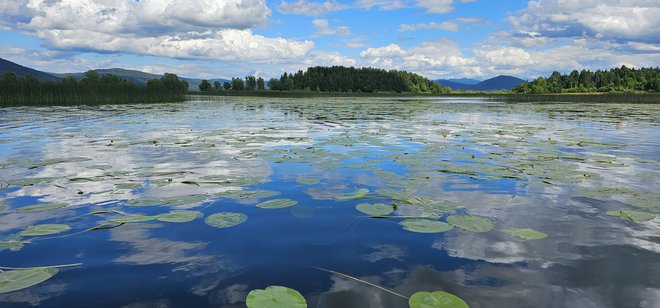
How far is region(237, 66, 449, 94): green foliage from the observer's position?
167 meters

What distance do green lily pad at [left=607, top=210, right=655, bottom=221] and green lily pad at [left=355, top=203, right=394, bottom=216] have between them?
104 inches

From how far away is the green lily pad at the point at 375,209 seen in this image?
4672 millimetres

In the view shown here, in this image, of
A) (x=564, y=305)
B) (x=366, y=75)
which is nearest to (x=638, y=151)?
(x=564, y=305)

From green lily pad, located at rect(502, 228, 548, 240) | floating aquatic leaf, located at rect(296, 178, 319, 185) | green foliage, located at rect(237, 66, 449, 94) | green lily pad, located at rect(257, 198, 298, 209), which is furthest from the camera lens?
green foliage, located at rect(237, 66, 449, 94)

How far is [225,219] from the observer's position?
14.2 ft

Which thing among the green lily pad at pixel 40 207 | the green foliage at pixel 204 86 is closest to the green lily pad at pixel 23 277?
the green lily pad at pixel 40 207

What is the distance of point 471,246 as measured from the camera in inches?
147

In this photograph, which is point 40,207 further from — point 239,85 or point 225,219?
point 239,85

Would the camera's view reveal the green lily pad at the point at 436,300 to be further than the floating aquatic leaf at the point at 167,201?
No

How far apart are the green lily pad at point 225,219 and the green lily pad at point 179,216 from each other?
202 mm

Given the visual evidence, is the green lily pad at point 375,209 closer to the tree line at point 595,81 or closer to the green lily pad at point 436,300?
the green lily pad at point 436,300

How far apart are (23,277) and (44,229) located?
49.3 inches

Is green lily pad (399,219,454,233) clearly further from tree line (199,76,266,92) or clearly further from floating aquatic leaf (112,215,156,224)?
tree line (199,76,266,92)

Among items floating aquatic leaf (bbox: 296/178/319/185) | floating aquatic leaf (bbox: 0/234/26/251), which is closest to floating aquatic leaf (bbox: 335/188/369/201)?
floating aquatic leaf (bbox: 296/178/319/185)
